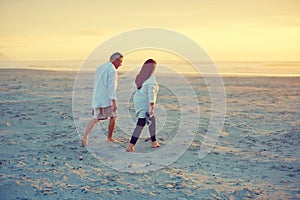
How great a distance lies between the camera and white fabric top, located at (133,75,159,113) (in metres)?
6.84

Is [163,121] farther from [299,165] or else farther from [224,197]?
[224,197]

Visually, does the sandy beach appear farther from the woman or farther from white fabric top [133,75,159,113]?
white fabric top [133,75,159,113]

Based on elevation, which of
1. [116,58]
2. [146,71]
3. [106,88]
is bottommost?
[106,88]

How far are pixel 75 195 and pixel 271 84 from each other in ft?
52.2

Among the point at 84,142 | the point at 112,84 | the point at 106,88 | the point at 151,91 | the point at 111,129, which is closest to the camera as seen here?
the point at 151,91

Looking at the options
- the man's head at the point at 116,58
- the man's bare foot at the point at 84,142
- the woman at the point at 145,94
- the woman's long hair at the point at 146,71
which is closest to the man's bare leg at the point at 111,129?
the man's bare foot at the point at 84,142

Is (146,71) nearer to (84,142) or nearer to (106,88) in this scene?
(106,88)

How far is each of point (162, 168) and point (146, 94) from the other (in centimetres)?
150

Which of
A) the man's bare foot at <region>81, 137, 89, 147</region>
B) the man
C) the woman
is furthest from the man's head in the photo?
the man's bare foot at <region>81, 137, 89, 147</region>

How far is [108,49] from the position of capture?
24.5ft

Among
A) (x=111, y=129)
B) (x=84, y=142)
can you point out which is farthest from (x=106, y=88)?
(x=84, y=142)

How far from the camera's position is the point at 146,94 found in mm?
7004

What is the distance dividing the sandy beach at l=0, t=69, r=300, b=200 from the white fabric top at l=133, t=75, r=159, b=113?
3.09 ft

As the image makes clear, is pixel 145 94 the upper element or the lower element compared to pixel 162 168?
upper
